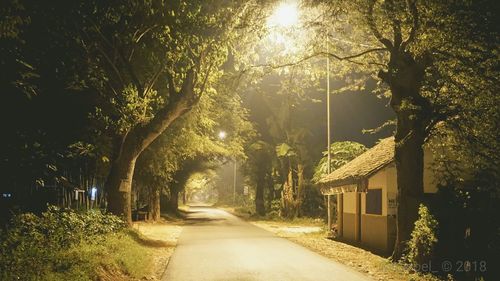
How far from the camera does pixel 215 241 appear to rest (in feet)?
62.8

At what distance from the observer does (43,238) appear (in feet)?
35.7

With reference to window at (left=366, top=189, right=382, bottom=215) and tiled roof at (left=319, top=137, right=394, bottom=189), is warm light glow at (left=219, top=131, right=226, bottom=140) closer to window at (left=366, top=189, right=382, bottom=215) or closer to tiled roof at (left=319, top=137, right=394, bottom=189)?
tiled roof at (left=319, top=137, right=394, bottom=189)

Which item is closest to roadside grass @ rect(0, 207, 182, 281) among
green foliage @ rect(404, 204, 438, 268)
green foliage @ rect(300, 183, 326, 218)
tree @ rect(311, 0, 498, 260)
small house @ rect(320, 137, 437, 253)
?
green foliage @ rect(404, 204, 438, 268)

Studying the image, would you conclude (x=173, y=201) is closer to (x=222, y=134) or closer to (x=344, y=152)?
(x=222, y=134)

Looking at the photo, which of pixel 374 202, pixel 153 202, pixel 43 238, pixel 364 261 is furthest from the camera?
pixel 153 202

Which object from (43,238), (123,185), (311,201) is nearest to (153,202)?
(311,201)

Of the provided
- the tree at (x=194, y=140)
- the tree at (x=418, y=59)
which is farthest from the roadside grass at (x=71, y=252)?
the tree at (x=418, y=59)

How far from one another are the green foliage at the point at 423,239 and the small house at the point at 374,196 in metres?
3.75

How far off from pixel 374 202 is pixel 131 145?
1023 cm

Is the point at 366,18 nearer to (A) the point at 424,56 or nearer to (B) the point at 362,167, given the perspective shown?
(A) the point at 424,56

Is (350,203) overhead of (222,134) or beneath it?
beneath

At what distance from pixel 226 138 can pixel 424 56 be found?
926 inches

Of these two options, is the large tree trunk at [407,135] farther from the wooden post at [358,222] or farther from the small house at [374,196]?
the wooden post at [358,222]

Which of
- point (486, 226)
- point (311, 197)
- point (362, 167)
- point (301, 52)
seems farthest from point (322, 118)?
point (486, 226)
